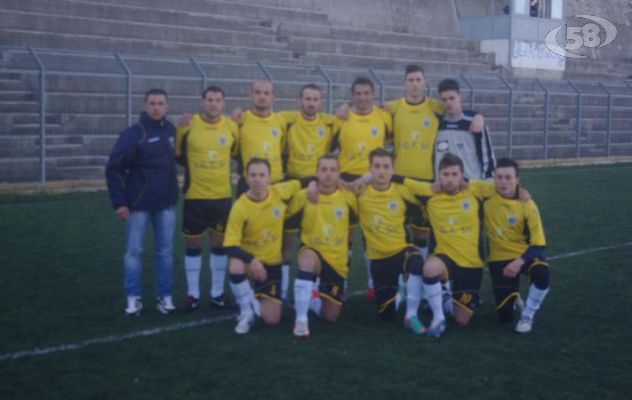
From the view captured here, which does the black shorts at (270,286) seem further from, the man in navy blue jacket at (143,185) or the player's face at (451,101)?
the player's face at (451,101)

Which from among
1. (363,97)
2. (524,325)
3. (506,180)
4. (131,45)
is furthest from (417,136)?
(131,45)

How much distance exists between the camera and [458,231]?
6391 millimetres

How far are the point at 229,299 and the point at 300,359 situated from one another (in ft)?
5.61

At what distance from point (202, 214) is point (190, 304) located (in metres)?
0.73

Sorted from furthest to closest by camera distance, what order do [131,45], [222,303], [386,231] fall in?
1. [131,45]
2. [222,303]
3. [386,231]

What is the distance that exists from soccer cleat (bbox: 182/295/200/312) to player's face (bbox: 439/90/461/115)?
2.59 m

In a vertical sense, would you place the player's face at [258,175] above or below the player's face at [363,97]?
below

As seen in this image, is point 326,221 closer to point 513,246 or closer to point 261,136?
point 261,136

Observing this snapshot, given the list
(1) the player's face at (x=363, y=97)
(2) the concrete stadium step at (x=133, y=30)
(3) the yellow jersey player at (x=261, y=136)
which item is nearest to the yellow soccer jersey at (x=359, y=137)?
(1) the player's face at (x=363, y=97)

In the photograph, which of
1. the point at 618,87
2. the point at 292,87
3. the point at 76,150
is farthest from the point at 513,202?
the point at 618,87

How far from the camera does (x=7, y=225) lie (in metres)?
10.6

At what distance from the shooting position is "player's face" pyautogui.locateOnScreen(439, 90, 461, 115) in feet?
22.5

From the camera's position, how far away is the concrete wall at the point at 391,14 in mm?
25639

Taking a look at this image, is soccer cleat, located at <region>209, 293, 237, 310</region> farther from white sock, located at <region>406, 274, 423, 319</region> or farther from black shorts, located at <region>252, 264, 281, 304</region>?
white sock, located at <region>406, 274, 423, 319</region>
